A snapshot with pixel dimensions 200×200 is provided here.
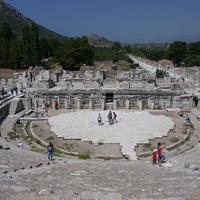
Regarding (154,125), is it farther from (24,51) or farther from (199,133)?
(24,51)

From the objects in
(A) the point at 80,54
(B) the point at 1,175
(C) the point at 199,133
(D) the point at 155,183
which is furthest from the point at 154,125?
(A) the point at 80,54

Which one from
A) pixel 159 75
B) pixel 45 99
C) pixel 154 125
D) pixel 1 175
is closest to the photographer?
pixel 1 175

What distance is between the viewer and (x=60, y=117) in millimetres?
24406

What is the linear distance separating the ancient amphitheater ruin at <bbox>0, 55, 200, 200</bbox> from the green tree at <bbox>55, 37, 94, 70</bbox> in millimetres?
11991

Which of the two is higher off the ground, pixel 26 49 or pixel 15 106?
pixel 26 49

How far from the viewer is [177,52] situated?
238ft

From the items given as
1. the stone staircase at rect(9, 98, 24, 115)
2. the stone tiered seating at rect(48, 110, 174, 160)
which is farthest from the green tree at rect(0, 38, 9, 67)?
the stone tiered seating at rect(48, 110, 174, 160)

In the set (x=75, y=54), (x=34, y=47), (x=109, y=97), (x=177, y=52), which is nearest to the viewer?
(x=109, y=97)

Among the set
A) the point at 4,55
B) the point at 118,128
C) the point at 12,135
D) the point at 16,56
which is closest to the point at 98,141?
the point at 118,128

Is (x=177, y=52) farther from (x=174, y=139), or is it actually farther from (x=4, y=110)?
(x=4, y=110)

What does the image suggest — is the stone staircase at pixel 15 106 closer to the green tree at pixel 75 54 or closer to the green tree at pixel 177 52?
the green tree at pixel 75 54

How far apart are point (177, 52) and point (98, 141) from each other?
60697 millimetres

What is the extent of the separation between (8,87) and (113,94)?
16.4m

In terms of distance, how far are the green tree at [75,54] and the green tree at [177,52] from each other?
27434 millimetres
